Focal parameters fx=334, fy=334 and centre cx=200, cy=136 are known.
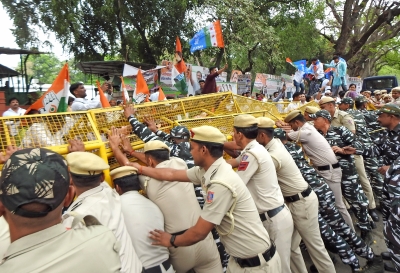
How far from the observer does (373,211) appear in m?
5.89

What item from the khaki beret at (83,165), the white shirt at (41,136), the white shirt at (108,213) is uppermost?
the white shirt at (41,136)

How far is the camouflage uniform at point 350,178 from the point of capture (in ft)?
15.7

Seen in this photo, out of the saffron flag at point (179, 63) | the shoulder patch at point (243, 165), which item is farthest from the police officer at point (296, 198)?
the saffron flag at point (179, 63)

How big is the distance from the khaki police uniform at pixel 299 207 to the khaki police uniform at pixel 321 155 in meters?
1.00

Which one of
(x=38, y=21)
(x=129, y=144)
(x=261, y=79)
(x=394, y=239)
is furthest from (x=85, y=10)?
(x=394, y=239)

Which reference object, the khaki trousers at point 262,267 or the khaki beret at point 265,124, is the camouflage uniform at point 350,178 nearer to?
the khaki beret at point 265,124

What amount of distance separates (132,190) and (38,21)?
1184cm

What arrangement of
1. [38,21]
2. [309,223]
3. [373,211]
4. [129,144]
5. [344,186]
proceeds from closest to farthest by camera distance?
[129,144]
[309,223]
[344,186]
[373,211]
[38,21]

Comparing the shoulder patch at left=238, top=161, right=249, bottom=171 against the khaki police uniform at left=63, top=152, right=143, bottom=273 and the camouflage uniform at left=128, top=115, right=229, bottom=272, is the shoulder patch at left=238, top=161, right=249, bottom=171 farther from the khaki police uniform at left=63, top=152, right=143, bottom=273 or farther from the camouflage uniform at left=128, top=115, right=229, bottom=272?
the khaki police uniform at left=63, top=152, right=143, bottom=273

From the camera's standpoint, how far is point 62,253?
1146 mm

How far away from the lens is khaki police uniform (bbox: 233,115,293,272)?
2.84 meters

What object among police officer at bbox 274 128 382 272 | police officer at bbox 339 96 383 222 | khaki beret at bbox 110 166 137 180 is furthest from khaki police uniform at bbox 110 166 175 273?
police officer at bbox 339 96 383 222

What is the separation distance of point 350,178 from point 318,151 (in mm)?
804

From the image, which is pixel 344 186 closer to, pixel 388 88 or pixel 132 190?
pixel 132 190
